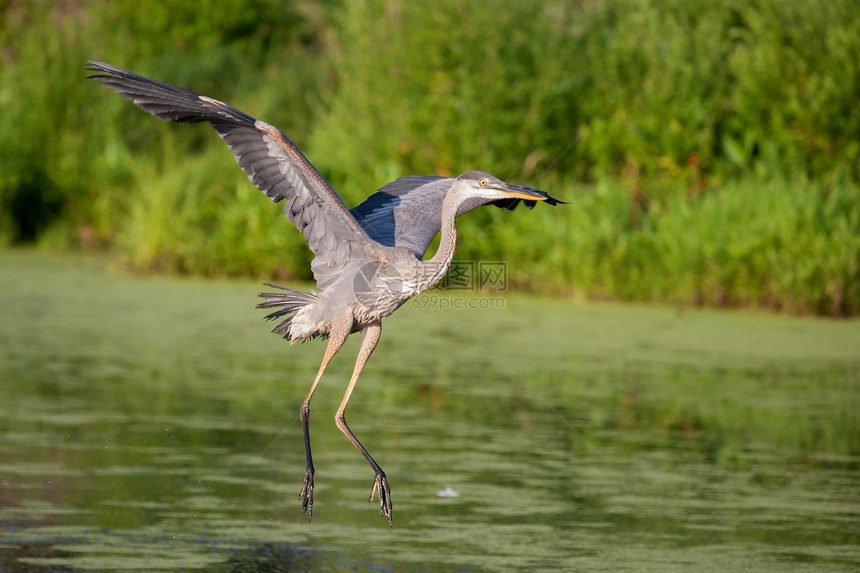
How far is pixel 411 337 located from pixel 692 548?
5767mm

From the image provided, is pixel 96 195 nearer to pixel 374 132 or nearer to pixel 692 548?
pixel 374 132

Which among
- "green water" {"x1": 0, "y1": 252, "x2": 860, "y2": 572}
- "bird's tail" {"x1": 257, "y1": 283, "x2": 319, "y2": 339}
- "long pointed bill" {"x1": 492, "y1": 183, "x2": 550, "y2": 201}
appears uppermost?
"long pointed bill" {"x1": 492, "y1": 183, "x2": 550, "y2": 201}

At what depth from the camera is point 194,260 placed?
14.0 metres

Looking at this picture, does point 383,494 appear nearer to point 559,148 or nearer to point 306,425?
point 306,425

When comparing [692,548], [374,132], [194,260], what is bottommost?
[692,548]

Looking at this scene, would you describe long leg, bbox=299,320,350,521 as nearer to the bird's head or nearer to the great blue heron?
the great blue heron

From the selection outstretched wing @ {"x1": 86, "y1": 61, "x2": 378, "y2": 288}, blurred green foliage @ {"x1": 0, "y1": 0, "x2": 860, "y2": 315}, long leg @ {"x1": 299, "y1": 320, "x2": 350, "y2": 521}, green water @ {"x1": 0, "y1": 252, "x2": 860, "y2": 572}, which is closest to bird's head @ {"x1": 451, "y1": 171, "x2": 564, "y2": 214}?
outstretched wing @ {"x1": 86, "y1": 61, "x2": 378, "y2": 288}

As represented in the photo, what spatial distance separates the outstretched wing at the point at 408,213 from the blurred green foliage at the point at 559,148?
6.40 meters

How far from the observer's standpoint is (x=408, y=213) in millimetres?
6352

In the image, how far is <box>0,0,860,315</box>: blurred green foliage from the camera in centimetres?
1268

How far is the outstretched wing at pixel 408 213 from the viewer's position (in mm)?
6168

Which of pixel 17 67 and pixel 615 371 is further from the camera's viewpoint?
pixel 17 67

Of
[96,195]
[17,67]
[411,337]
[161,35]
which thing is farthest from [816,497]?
[161,35]

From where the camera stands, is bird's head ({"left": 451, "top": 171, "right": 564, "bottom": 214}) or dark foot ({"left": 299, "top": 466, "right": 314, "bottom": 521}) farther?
dark foot ({"left": 299, "top": 466, "right": 314, "bottom": 521})
